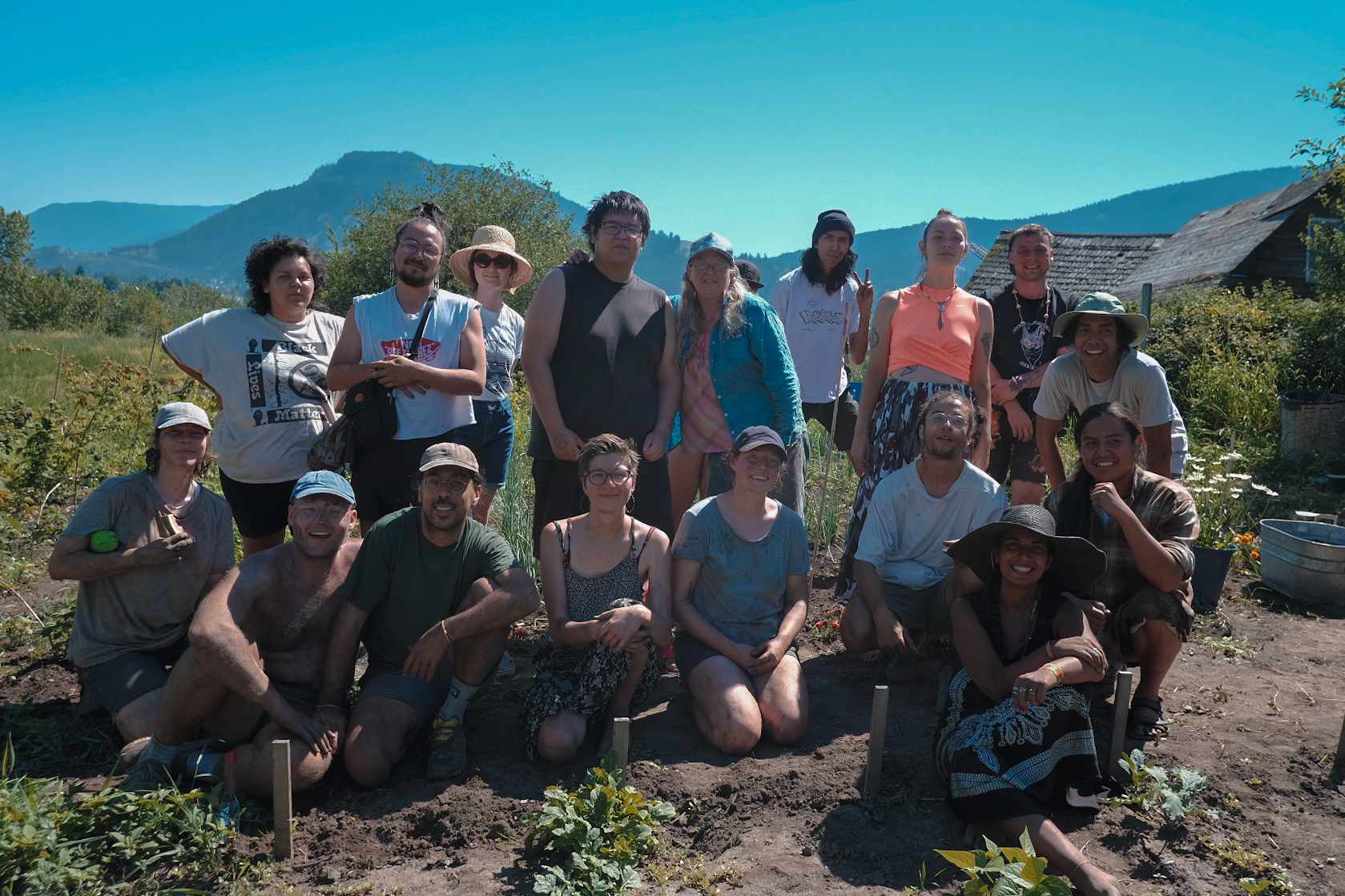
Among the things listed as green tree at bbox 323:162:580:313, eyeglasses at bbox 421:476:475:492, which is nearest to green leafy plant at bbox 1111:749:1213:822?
eyeglasses at bbox 421:476:475:492

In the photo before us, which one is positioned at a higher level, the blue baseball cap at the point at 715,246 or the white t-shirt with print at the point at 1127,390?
the blue baseball cap at the point at 715,246

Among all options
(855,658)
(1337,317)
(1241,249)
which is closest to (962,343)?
(855,658)

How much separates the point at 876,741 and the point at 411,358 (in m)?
2.45

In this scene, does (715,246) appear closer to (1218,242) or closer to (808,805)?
(808,805)

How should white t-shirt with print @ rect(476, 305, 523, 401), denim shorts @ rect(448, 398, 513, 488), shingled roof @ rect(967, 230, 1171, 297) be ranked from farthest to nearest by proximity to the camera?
1. shingled roof @ rect(967, 230, 1171, 297)
2. white t-shirt with print @ rect(476, 305, 523, 401)
3. denim shorts @ rect(448, 398, 513, 488)

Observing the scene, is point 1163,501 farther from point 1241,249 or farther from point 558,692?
point 1241,249

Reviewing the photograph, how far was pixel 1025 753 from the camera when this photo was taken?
3.04 m

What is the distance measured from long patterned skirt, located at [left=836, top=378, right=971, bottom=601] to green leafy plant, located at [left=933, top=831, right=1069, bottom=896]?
78.9 inches

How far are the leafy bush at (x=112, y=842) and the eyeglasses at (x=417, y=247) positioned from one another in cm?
222

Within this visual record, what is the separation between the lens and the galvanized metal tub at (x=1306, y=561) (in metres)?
5.40

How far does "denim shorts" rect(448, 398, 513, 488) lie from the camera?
446cm

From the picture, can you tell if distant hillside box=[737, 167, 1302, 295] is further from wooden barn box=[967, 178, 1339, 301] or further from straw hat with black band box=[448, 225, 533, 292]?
straw hat with black band box=[448, 225, 533, 292]

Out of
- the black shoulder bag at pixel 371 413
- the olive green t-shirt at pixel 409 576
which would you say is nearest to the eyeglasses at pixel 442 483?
the olive green t-shirt at pixel 409 576

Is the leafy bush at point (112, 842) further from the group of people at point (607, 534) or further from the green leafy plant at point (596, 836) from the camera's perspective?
the green leafy plant at point (596, 836)
